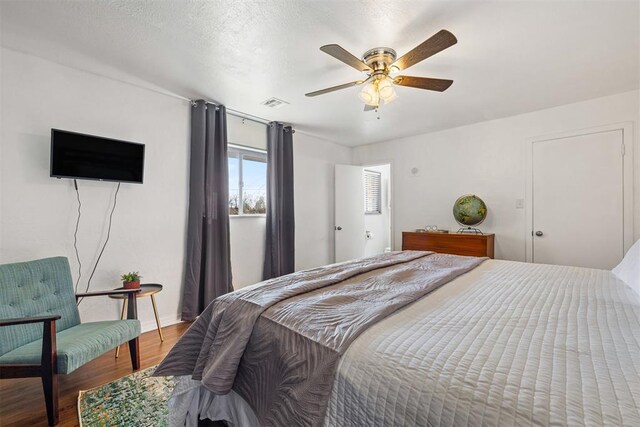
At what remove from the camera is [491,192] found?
377cm

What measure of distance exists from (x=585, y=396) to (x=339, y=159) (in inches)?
180

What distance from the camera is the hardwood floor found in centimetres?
159

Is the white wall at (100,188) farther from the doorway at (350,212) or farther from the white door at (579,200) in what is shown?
the white door at (579,200)

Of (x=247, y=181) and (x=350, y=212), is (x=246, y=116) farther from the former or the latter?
(x=350, y=212)

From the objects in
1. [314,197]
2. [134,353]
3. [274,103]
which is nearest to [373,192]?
[314,197]

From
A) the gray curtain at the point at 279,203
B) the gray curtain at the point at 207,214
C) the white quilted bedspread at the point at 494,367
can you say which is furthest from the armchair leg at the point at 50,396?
the gray curtain at the point at 279,203

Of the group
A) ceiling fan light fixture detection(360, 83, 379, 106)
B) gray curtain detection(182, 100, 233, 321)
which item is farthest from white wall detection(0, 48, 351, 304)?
ceiling fan light fixture detection(360, 83, 379, 106)

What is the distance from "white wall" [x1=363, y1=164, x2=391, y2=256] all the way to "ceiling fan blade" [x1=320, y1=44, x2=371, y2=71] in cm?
416

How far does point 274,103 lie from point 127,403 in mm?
2853

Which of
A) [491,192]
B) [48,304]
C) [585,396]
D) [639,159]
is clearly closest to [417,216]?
[491,192]

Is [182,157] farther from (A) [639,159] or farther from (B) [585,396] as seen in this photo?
(A) [639,159]

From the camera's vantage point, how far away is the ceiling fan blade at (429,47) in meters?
1.54

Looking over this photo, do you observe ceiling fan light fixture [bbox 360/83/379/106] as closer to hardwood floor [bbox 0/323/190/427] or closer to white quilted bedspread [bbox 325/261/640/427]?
white quilted bedspread [bbox 325/261/640/427]

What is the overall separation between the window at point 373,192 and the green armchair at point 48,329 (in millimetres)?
4768
